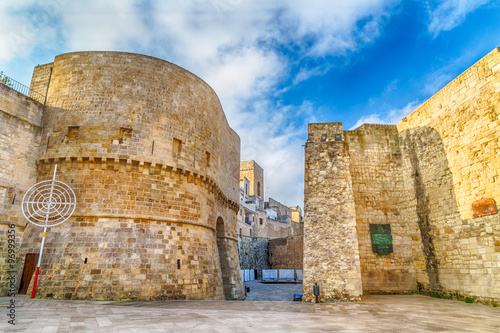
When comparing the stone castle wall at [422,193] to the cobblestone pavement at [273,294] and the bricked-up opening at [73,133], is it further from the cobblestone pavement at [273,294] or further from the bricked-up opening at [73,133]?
the bricked-up opening at [73,133]

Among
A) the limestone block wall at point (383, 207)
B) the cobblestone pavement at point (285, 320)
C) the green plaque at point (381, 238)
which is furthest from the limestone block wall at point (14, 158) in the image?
the green plaque at point (381, 238)

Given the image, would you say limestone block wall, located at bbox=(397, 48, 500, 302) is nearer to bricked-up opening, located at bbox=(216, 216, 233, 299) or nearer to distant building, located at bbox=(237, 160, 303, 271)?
bricked-up opening, located at bbox=(216, 216, 233, 299)

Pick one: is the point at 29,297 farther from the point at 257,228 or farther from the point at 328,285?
the point at 257,228

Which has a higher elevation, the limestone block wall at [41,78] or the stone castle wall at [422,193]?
the limestone block wall at [41,78]

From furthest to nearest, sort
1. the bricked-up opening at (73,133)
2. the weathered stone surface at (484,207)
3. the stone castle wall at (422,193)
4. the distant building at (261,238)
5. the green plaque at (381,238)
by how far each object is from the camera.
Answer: the distant building at (261,238) → the green plaque at (381,238) → the bricked-up opening at (73,133) → the stone castle wall at (422,193) → the weathered stone surface at (484,207)

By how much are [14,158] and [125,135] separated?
3900 mm

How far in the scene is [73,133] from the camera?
11609 mm

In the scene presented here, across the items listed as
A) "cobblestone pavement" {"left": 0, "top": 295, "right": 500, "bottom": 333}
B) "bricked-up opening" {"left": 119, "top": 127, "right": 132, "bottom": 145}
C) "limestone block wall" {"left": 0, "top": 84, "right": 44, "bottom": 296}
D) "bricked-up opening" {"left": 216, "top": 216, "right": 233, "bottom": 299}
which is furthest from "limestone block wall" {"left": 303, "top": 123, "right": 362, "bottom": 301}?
"limestone block wall" {"left": 0, "top": 84, "right": 44, "bottom": 296}

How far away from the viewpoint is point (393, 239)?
1175 cm

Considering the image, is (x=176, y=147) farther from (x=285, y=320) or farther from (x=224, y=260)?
(x=285, y=320)

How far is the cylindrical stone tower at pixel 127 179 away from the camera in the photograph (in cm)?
1019

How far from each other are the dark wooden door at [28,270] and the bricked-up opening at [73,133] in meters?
4.32

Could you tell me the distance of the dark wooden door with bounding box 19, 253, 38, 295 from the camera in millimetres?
10171

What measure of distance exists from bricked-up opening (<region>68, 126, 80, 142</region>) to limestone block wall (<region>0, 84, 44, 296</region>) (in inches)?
51.7
